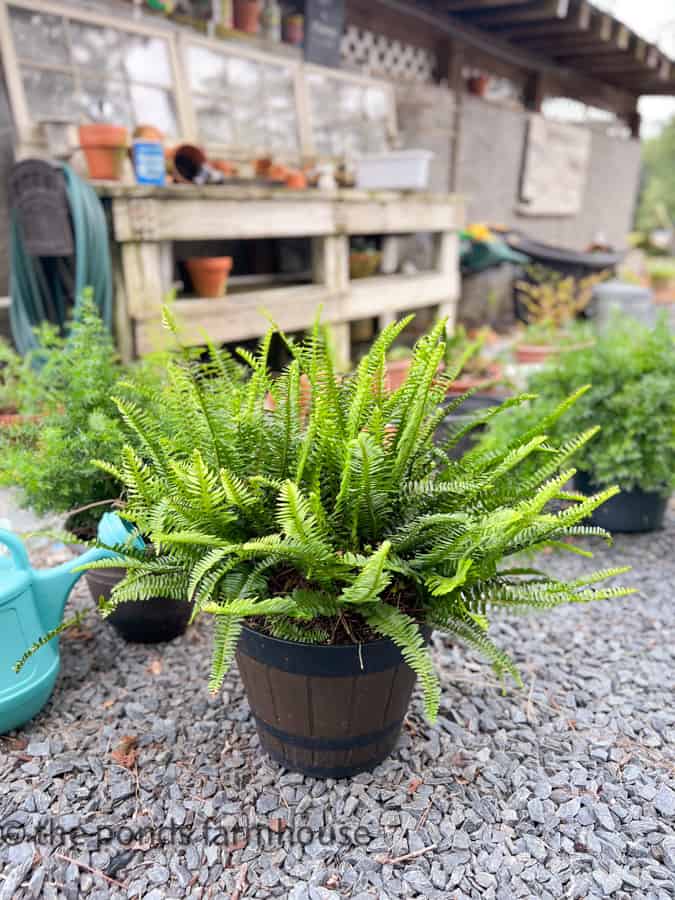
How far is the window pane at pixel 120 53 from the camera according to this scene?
3.59 m

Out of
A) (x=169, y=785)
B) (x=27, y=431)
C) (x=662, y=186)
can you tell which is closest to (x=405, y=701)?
(x=169, y=785)

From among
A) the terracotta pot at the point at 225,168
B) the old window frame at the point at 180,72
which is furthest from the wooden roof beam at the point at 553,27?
the terracotta pot at the point at 225,168

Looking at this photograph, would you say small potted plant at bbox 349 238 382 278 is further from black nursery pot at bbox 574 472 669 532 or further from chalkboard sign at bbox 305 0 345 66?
black nursery pot at bbox 574 472 669 532

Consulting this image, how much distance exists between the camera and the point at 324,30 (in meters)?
4.71

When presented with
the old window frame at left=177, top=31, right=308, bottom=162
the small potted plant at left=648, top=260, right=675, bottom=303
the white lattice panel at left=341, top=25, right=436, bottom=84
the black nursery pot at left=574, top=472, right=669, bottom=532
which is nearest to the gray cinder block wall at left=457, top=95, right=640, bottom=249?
the white lattice panel at left=341, top=25, right=436, bottom=84

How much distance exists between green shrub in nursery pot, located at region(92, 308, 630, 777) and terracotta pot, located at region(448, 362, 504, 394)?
193 cm

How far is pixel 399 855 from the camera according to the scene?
1.31 meters

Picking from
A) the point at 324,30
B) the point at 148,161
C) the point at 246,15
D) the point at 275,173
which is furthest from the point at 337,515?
the point at 324,30

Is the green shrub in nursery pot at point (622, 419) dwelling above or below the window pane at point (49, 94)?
below

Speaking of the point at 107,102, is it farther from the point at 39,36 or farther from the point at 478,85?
the point at 478,85

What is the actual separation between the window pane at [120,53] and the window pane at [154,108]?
0.06 meters

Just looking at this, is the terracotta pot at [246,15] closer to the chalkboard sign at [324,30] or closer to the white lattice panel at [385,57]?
the chalkboard sign at [324,30]

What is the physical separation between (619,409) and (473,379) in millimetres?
1075

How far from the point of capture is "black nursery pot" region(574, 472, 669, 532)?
8.73 ft
